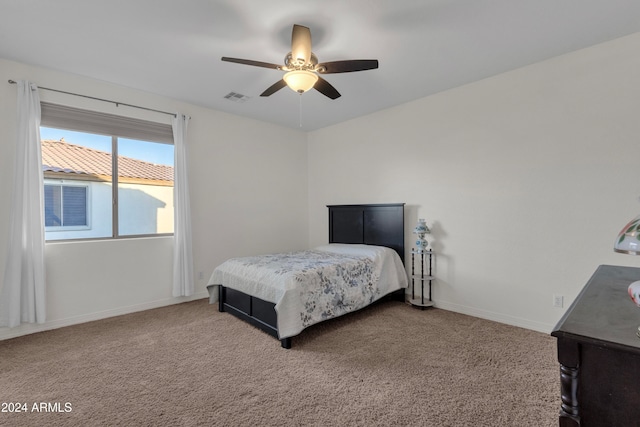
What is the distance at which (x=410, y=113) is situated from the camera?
396 cm

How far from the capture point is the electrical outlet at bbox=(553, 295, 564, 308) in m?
2.83

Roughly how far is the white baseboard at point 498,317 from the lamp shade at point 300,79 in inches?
119

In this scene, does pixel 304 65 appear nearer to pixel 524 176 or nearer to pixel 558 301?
pixel 524 176

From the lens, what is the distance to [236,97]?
380 cm

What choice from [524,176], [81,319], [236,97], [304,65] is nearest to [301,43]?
[304,65]

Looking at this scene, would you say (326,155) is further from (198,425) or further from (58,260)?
(198,425)

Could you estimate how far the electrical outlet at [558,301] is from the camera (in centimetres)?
283

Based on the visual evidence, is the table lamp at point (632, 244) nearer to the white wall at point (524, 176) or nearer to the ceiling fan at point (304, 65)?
the ceiling fan at point (304, 65)

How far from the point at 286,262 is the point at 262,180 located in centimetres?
194

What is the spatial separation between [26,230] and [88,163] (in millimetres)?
924

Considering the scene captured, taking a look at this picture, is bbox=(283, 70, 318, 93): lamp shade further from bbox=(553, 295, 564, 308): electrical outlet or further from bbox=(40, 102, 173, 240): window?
bbox=(553, 295, 564, 308): electrical outlet

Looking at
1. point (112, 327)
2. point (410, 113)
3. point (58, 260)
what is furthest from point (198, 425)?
point (410, 113)

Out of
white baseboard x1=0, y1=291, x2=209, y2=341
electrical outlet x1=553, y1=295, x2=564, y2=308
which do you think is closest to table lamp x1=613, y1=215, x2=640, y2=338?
electrical outlet x1=553, y1=295, x2=564, y2=308

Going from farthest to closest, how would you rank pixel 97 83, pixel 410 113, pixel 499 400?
pixel 410 113, pixel 97 83, pixel 499 400
